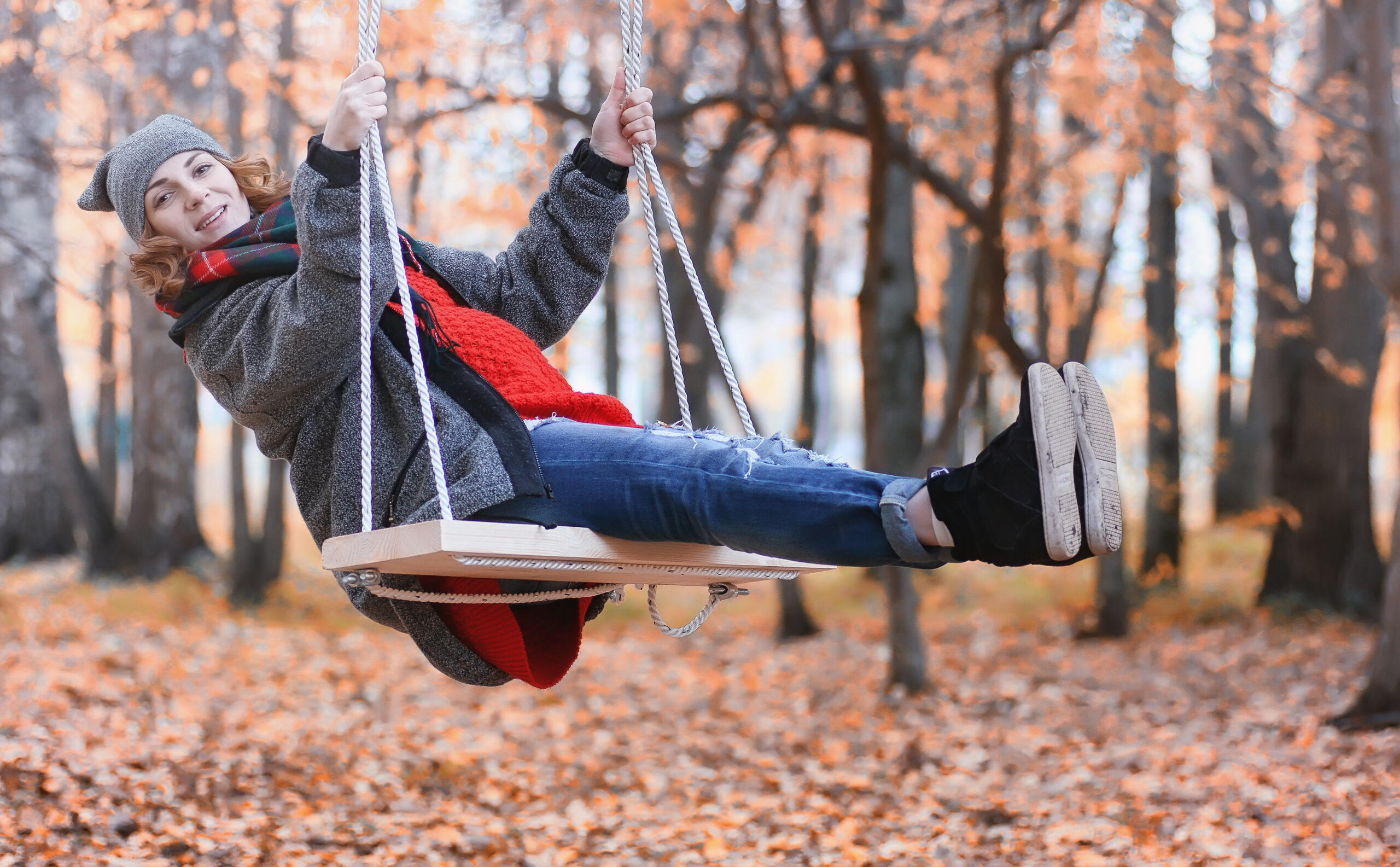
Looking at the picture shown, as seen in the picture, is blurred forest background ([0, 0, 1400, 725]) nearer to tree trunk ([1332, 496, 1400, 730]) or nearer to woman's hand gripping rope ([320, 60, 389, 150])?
tree trunk ([1332, 496, 1400, 730])

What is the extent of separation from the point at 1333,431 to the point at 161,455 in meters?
8.34

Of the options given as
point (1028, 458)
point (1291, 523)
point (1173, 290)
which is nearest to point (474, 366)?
point (1028, 458)

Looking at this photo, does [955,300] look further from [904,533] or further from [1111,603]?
[904,533]

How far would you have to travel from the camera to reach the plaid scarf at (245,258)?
6.97 feet

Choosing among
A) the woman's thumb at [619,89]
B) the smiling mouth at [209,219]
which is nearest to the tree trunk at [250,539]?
the smiling mouth at [209,219]

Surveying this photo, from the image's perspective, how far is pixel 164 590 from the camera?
27.6 feet

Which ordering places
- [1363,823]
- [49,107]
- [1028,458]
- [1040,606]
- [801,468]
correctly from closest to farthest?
1. [1028,458]
2. [801,468]
3. [1363,823]
4. [49,107]
5. [1040,606]

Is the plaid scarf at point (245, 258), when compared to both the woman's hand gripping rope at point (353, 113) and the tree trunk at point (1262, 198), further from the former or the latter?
the tree trunk at point (1262, 198)

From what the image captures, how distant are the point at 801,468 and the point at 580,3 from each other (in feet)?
20.7

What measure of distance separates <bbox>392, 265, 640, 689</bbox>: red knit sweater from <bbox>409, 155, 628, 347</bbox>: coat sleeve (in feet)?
0.47

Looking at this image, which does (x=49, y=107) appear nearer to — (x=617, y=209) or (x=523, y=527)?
(x=617, y=209)

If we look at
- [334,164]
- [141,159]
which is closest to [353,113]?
[334,164]

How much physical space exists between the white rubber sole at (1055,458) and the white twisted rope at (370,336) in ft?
2.98

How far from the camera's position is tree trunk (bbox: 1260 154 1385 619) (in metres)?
7.22
